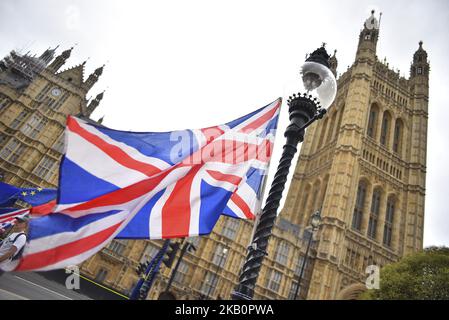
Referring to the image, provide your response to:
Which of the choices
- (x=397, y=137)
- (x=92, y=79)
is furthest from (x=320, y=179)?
(x=92, y=79)

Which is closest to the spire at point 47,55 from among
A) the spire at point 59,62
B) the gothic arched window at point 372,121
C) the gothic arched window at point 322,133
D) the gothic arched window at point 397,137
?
the spire at point 59,62

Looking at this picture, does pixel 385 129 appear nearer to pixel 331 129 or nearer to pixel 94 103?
pixel 331 129

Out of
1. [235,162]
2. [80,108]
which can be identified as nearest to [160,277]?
[80,108]

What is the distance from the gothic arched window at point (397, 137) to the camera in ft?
158

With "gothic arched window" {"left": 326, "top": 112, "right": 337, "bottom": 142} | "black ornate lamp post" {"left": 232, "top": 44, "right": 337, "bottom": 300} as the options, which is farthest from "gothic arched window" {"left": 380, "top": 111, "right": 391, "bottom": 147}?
"black ornate lamp post" {"left": 232, "top": 44, "right": 337, "bottom": 300}

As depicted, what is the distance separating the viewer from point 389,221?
4125 cm

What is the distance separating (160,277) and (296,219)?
24.5m

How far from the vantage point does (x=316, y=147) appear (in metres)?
50.7

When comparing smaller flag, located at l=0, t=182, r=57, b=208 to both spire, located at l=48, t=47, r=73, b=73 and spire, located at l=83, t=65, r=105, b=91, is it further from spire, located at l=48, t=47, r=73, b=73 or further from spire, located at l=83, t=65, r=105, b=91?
spire, located at l=48, t=47, r=73, b=73

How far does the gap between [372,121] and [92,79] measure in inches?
1621

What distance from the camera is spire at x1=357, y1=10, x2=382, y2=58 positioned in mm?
49875

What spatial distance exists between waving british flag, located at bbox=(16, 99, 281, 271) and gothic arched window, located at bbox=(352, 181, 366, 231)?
37.1 metres

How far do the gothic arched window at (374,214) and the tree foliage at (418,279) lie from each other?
14589mm
